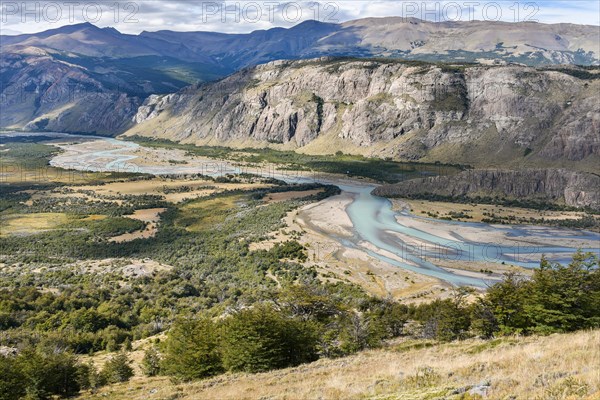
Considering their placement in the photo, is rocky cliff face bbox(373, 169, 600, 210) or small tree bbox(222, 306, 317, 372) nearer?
small tree bbox(222, 306, 317, 372)

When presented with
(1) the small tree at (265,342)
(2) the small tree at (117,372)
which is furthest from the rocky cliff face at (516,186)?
(2) the small tree at (117,372)

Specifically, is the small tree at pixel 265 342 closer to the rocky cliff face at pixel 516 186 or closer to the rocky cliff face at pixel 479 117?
the rocky cliff face at pixel 516 186

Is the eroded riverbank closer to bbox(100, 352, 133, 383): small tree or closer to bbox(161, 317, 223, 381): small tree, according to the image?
bbox(161, 317, 223, 381): small tree

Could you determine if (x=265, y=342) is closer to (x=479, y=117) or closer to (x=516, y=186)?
(x=516, y=186)

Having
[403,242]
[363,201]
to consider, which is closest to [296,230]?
[403,242]

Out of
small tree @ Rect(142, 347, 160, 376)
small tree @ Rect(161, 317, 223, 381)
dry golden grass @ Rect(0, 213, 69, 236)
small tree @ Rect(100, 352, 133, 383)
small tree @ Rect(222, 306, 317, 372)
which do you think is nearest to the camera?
small tree @ Rect(222, 306, 317, 372)

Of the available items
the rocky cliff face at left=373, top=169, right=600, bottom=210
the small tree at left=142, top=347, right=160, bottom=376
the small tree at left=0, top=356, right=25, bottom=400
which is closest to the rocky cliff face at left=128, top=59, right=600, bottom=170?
the rocky cliff face at left=373, top=169, right=600, bottom=210
